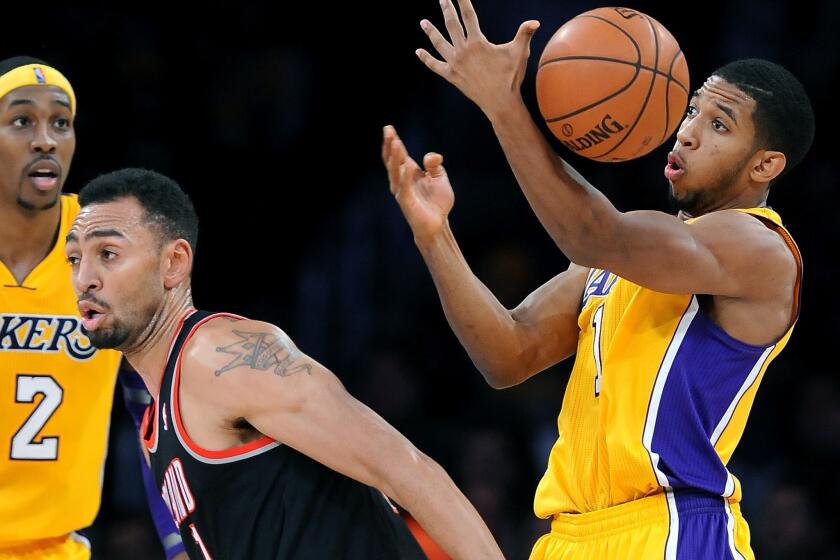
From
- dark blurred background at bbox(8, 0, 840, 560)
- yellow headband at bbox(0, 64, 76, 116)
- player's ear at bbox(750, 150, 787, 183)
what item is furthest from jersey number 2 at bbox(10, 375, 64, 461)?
dark blurred background at bbox(8, 0, 840, 560)

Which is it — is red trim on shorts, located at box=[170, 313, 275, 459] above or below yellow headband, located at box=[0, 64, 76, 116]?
below

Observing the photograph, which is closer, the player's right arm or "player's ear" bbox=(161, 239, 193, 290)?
"player's ear" bbox=(161, 239, 193, 290)

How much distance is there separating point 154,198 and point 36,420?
4.01 ft

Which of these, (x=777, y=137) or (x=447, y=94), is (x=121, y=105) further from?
(x=777, y=137)

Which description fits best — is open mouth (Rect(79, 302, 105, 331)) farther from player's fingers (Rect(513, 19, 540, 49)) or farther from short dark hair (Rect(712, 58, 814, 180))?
short dark hair (Rect(712, 58, 814, 180))

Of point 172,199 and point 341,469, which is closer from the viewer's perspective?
point 341,469

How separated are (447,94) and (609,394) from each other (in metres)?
5.99

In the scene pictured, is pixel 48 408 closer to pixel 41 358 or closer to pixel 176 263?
pixel 41 358

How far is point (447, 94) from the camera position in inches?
360

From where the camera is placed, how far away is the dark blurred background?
24.8 feet

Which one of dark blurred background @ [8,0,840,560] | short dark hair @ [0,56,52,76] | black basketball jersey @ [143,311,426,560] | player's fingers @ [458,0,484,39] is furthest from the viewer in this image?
dark blurred background @ [8,0,840,560]

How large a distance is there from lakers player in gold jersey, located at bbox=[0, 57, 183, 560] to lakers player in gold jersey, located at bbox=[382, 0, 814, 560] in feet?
5.08

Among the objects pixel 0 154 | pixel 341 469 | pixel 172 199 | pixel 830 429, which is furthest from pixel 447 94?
pixel 341 469

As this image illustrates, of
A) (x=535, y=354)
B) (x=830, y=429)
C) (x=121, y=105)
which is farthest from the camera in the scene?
(x=121, y=105)
